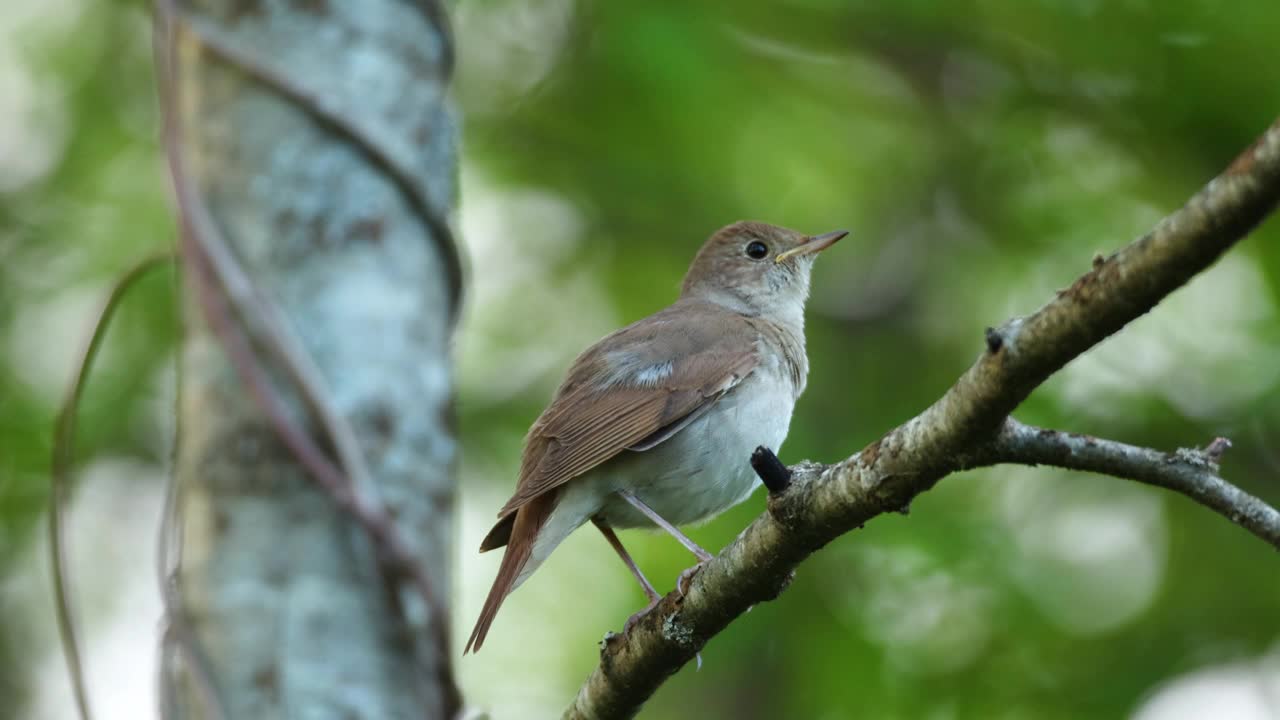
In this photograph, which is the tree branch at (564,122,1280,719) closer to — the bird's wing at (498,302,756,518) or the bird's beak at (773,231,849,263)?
the bird's wing at (498,302,756,518)

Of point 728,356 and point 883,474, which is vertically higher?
point 728,356

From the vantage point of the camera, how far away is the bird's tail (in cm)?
514

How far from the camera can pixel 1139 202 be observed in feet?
28.3

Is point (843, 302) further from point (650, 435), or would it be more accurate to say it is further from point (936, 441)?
point (936, 441)

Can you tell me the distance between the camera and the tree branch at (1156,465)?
306cm

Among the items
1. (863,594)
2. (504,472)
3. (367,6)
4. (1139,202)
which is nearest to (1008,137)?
(1139,202)

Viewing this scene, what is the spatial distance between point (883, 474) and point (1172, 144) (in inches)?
217

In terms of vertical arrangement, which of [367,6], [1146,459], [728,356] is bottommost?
[1146,459]

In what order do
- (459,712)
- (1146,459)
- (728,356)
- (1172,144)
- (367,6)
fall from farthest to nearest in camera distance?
(1172,144), (728,356), (1146,459), (367,6), (459,712)

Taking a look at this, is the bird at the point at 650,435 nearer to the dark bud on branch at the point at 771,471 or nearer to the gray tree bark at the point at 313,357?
the dark bud on branch at the point at 771,471

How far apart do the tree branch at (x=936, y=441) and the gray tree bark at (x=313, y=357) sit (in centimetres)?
110

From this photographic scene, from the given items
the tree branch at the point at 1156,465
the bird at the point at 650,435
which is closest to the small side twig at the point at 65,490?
the tree branch at the point at 1156,465

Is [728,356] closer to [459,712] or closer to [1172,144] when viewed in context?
[1172,144]

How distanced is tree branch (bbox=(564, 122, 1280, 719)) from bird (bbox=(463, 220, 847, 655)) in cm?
115
